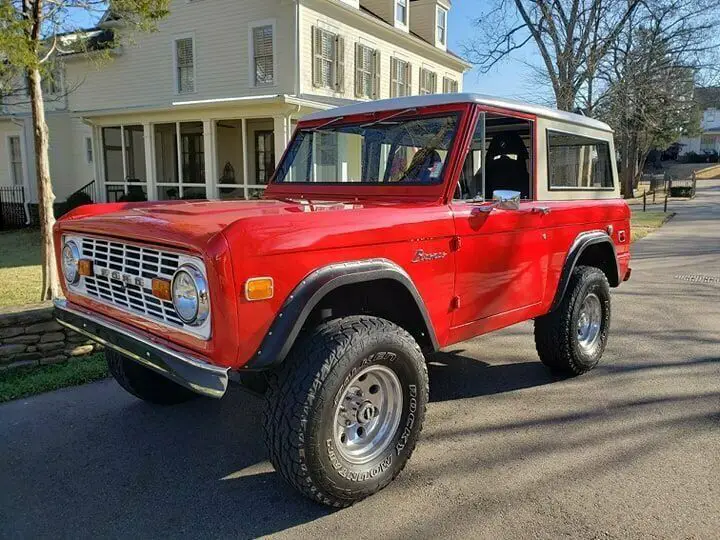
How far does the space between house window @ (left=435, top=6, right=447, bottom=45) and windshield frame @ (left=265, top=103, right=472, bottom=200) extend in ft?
66.9

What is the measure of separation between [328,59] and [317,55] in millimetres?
650

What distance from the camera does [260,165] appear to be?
1912 centimetres

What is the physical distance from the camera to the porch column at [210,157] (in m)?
15.5

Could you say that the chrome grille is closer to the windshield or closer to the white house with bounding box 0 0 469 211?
the windshield

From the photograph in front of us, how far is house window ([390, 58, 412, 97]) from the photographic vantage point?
20016 millimetres

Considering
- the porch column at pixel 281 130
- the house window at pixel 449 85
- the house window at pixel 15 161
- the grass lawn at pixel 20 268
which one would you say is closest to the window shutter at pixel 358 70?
the porch column at pixel 281 130

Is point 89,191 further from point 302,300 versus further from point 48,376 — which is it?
point 302,300

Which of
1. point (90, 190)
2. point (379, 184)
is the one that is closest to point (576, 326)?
point (379, 184)

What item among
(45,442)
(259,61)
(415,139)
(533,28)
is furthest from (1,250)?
(533,28)

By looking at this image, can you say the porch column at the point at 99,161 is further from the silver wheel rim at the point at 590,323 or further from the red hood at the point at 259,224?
the silver wheel rim at the point at 590,323

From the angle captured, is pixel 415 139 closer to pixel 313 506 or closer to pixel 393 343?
pixel 393 343

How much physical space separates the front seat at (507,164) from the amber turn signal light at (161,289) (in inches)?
97.2

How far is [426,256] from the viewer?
3262 millimetres

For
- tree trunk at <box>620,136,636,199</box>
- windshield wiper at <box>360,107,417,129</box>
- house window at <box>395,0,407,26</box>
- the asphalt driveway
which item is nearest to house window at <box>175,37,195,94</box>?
house window at <box>395,0,407,26</box>
